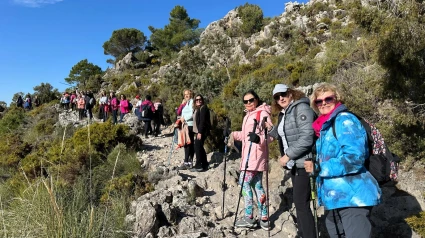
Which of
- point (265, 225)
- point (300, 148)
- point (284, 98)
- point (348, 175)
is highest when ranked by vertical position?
point (284, 98)

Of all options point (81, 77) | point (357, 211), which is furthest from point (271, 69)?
point (81, 77)

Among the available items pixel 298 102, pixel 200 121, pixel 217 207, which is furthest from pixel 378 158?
pixel 200 121

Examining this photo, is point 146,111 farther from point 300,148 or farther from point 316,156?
point 316,156

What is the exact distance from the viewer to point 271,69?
15633 mm

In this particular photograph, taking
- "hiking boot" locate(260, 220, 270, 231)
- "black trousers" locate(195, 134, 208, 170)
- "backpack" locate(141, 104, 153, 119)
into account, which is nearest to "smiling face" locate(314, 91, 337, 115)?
"hiking boot" locate(260, 220, 270, 231)

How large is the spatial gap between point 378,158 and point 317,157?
0.49m

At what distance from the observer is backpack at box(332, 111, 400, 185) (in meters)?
2.31

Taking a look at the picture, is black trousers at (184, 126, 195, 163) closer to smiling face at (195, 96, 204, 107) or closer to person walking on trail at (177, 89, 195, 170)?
person walking on trail at (177, 89, 195, 170)

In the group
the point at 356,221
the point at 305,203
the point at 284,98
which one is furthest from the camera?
the point at 284,98

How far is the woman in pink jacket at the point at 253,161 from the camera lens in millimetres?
3914

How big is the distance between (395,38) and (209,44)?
1724cm

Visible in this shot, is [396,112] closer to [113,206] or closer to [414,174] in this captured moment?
[414,174]

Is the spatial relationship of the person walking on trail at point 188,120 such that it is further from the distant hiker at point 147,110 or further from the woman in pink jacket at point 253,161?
the distant hiker at point 147,110

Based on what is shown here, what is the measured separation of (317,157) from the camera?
263 cm
